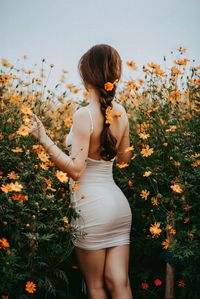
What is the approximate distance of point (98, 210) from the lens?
6.48 ft

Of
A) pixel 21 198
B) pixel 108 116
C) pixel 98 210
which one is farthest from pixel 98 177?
pixel 21 198

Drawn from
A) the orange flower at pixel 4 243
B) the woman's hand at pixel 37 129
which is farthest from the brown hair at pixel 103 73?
the orange flower at pixel 4 243

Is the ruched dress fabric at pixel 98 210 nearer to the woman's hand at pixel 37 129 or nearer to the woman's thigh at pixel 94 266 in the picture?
the woman's thigh at pixel 94 266

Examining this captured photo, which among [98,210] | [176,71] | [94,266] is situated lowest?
[94,266]

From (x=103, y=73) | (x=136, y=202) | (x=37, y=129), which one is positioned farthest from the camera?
(x=136, y=202)

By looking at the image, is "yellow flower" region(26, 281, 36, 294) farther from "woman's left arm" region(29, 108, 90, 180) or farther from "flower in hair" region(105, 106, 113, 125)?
"flower in hair" region(105, 106, 113, 125)

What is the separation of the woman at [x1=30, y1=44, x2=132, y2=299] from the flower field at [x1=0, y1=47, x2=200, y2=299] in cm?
7

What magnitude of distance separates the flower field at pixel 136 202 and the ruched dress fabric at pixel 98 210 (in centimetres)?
7

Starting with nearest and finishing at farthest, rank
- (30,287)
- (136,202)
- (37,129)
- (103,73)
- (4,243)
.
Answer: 1. (4,243)
2. (30,287)
3. (37,129)
4. (103,73)
5. (136,202)

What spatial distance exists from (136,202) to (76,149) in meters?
0.79

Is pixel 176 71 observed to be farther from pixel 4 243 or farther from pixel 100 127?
pixel 4 243

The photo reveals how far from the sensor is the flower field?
1837 millimetres

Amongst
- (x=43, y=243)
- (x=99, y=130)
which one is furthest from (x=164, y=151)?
(x=43, y=243)

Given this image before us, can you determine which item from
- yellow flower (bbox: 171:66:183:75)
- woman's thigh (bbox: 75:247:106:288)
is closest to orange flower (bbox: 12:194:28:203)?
woman's thigh (bbox: 75:247:106:288)
